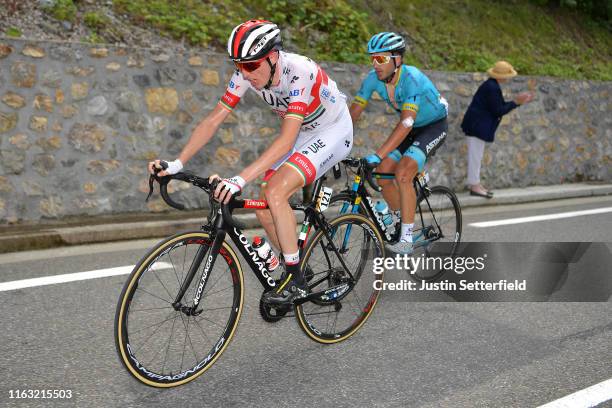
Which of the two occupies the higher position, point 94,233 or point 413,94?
point 413,94

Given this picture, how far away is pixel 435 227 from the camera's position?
6.19 m

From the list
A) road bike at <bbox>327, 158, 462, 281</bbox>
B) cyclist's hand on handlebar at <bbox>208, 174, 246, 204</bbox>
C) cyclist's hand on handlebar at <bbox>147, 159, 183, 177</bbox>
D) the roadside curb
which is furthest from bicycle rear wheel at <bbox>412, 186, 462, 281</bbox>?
cyclist's hand on handlebar at <bbox>147, 159, 183, 177</bbox>

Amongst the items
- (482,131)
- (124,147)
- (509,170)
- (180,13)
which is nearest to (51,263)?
(124,147)

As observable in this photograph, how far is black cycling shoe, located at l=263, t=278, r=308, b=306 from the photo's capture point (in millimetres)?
4027

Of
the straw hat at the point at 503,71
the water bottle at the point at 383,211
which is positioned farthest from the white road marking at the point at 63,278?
the straw hat at the point at 503,71

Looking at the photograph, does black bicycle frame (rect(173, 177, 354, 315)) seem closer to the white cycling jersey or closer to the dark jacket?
the white cycling jersey

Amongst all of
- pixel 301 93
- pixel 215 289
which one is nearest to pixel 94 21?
pixel 301 93

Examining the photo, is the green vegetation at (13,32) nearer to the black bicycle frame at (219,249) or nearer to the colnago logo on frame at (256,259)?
the black bicycle frame at (219,249)

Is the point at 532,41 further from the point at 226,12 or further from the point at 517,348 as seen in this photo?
the point at 517,348

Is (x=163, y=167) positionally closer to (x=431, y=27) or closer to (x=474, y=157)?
(x=474, y=157)

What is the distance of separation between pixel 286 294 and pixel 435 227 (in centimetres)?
250

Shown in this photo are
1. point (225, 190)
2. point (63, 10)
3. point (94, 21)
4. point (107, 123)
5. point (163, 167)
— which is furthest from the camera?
point (94, 21)

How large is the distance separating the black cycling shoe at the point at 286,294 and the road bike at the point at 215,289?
0.04 m

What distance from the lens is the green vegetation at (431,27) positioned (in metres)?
9.70
